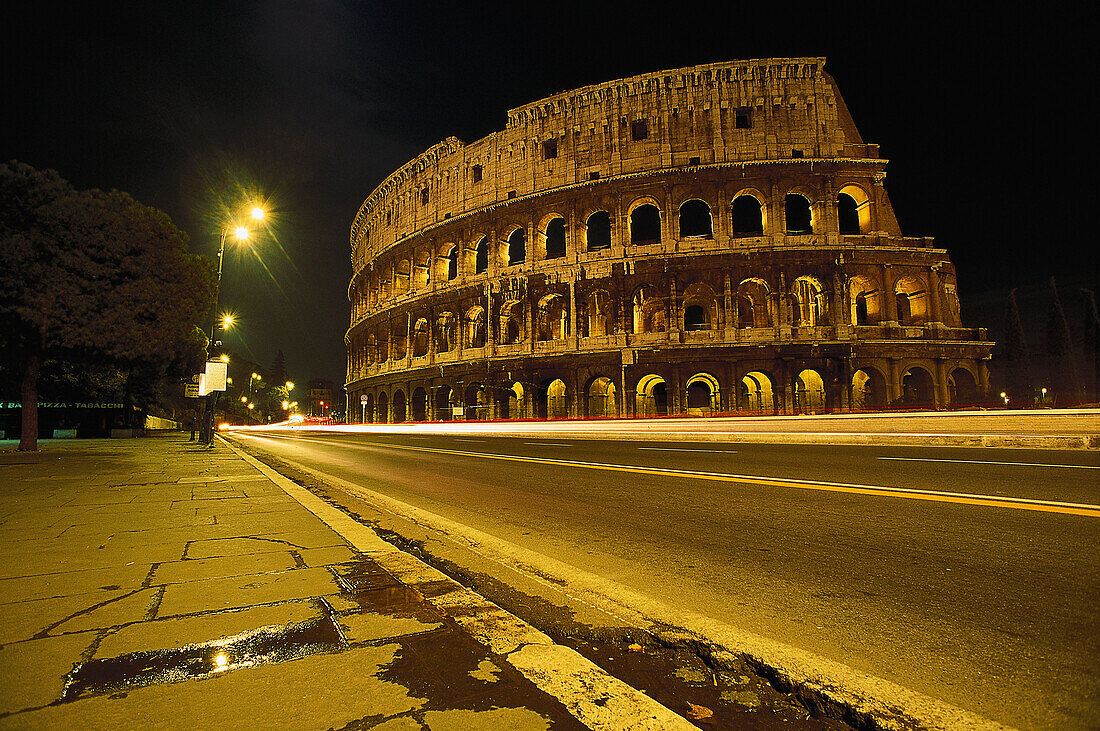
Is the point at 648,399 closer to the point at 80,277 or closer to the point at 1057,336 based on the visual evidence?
the point at 80,277

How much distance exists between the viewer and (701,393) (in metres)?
34.9

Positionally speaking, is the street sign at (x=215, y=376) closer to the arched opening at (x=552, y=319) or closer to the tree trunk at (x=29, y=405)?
the tree trunk at (x=29, y=405)

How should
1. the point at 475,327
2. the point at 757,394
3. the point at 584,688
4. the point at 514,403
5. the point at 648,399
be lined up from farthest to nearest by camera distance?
the point at 475,327
the point at 514,403
the point at 648,399
the point at 757,394
the point at 584,688

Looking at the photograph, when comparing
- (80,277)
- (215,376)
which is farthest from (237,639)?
(80,277)

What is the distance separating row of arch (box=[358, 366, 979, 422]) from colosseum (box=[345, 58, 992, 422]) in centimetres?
13

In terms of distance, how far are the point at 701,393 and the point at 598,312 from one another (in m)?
8.77

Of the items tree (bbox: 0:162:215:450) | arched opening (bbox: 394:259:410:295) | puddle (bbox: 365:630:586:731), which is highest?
arched opening (bbox: 394:259:410:295)

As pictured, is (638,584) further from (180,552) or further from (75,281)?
(75,281)

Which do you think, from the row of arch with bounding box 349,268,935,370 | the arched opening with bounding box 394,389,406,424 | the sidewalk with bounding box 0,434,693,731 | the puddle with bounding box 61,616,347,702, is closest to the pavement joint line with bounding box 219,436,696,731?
the sidewalk with bounding box 0,434,693,731

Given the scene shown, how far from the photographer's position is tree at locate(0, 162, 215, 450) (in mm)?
14758

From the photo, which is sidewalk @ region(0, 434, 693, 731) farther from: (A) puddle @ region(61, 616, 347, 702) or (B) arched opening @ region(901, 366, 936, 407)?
(B) arched opening @ region(901, 366, 936, 407)

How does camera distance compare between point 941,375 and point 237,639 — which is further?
point 941,375

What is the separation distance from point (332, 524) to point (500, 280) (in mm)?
29834

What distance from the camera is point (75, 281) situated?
15.3 metres
